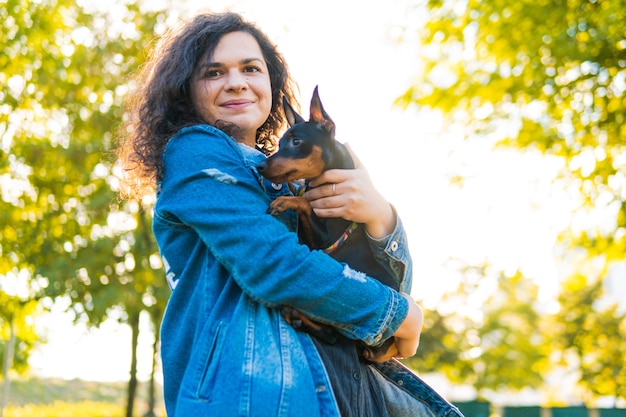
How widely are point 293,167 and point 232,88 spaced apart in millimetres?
338

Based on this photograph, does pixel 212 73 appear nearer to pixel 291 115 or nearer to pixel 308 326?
pixel 291 115

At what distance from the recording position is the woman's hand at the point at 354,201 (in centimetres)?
229

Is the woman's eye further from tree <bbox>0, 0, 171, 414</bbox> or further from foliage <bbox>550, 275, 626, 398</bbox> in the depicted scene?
foliage <bbox>550, 275, 626, 398</bbox>

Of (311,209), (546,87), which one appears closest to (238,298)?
(311,209)

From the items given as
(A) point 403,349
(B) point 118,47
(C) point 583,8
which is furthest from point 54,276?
(A) point 403,349

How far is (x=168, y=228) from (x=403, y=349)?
0.83 m

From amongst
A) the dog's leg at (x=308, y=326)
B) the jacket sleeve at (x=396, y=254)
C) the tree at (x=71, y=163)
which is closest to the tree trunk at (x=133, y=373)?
the tree at (x=71, y=163)

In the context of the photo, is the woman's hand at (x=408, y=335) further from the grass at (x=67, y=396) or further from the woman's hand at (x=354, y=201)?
the grass at (x=67, y=396)

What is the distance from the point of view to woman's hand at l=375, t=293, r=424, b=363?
85.3 inches

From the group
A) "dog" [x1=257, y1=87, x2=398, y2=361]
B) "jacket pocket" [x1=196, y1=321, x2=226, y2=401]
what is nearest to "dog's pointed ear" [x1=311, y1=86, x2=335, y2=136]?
"dog" [x1=257, y1=87, x2=398, y2=361]

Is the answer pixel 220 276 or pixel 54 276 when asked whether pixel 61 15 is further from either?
pixel 220 276

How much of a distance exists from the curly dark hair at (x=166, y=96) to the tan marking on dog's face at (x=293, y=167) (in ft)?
1.03

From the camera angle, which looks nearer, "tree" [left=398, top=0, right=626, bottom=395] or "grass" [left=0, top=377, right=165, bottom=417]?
"tree" [left=398, top=0, right=626, bottom=395]

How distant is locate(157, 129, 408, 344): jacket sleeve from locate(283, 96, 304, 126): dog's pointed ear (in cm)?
67
